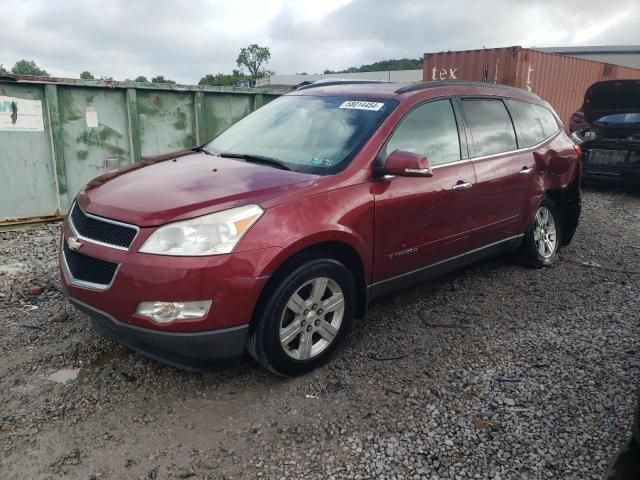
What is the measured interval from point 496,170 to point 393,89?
1.16 metres

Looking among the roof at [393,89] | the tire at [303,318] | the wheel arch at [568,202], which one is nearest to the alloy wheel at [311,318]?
the tire at [303,318]

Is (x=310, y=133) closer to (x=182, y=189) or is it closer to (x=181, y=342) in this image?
(x=182, y=189)

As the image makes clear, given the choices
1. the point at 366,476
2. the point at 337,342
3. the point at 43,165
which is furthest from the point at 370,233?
the point at 43,165

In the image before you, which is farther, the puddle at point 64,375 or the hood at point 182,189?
the puddle at point 64,375

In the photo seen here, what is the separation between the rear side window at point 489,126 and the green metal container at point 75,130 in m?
4.51

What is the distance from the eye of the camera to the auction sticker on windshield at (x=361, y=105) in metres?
3.61

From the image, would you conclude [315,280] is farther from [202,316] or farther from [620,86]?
[620,86]

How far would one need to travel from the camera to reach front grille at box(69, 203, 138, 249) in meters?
2.70

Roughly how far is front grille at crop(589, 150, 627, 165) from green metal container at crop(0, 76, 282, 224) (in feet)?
20.9

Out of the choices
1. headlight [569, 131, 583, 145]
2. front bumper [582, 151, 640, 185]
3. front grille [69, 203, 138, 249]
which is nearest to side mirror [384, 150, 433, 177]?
front grille [69, 203, 138, 249]

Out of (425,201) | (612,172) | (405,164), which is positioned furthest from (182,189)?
(612,172)

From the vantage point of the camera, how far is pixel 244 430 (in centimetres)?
268

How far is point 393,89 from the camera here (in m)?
3.82

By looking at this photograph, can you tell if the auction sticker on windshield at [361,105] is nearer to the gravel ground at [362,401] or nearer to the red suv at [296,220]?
the red suv at [296,220]
